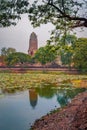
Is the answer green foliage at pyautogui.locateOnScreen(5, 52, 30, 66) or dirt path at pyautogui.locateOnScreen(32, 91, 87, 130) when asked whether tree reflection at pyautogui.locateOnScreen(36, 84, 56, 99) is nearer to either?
dirt path at pyautogui.locateOnScreen(32, 91, 87, 130)

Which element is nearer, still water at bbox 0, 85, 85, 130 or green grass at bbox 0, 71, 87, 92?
still water at bbox 0, 85, 85, 130

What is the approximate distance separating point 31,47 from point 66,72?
44.5 meters

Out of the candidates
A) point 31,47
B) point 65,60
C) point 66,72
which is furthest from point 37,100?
point 31,47

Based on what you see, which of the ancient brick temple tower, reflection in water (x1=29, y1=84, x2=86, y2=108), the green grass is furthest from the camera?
the ancient brick temple tower

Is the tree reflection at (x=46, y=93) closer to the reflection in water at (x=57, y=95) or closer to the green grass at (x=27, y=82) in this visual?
the reflection in water at (x=57, y=95)

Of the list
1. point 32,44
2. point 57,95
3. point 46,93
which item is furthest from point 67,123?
point 32,44

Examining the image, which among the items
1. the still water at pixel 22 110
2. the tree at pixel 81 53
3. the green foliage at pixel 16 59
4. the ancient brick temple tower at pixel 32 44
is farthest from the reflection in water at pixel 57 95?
the ancient brick temple tower at pixel 32 44

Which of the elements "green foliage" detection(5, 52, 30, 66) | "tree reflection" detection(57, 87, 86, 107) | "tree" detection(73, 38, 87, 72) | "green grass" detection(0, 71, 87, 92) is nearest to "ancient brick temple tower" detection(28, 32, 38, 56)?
"green foliage" detection(5, 52, 30, 66)

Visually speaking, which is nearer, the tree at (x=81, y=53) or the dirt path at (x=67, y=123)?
the dirt path at (x=67, y=123)

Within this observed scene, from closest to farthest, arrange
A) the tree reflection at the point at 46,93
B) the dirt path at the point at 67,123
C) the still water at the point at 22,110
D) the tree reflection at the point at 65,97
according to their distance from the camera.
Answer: the dirt path at the point at 67,123
the still water at the point at 22,110
the tree reflection at the point at 65,97
the tree reflection at the point at 46,93

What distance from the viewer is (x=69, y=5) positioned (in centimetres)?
1712

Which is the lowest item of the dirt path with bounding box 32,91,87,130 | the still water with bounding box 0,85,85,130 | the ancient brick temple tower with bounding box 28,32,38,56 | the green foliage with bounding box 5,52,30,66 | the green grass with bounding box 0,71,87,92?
the green grass with bounding box 0,71,87,92

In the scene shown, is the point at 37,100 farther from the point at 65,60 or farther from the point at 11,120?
the point at 65,60

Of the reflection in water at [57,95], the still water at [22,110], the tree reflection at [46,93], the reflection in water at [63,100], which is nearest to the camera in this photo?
the still water at [22,110]
